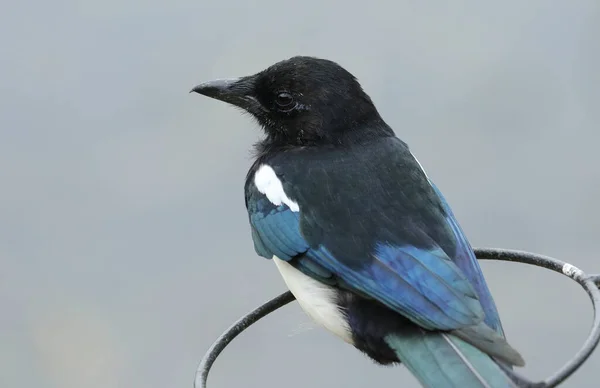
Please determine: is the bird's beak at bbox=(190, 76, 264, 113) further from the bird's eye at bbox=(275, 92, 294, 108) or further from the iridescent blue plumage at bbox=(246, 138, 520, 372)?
the iridescent blue plumage at bbox=(246, 138, 520, 372)

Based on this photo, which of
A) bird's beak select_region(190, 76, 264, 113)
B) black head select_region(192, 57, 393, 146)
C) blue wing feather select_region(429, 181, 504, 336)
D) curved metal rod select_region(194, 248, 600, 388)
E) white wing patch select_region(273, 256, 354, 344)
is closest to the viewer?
curved metal rod select_region(194, 248, 600, 388)

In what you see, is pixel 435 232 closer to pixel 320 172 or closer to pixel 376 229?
pixel 376 229

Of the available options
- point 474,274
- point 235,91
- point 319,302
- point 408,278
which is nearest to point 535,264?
point 474,274

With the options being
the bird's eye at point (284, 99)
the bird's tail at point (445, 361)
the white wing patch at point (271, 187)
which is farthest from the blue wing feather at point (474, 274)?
the bird's eye at point (284, 99)

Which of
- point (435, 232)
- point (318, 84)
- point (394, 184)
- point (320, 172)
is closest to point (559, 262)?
point (435, 232)

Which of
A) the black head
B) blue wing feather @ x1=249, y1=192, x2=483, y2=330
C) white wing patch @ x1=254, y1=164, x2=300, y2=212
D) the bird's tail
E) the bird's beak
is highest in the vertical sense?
the bird's beak

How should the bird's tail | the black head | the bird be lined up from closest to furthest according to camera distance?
the bird's tail → the bird → the black head

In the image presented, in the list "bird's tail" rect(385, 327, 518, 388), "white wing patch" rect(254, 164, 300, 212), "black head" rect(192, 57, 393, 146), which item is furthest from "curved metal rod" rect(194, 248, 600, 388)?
"black head" rect(192, 57, 393, 146)
